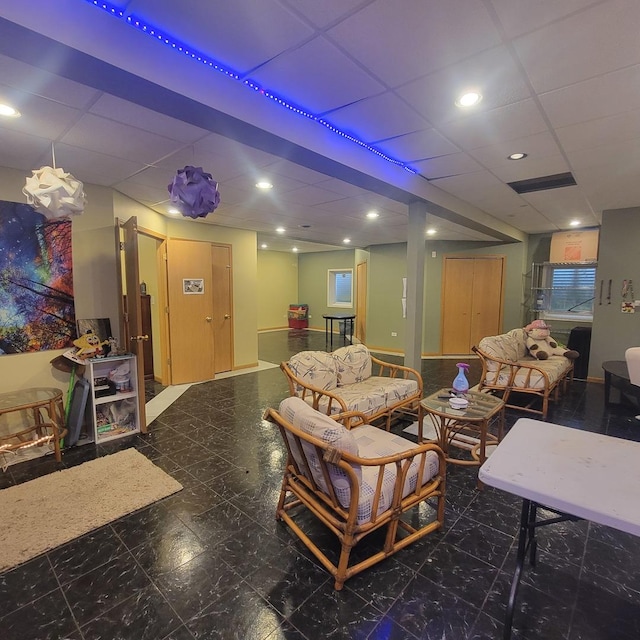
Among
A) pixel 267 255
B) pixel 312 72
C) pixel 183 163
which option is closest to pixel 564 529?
pixel 312 72

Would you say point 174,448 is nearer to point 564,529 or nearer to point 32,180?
point 32,180

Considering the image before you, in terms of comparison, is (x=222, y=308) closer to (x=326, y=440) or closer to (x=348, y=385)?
(x=348, y=385)

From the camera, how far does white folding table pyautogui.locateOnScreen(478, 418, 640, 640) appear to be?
1206 mm

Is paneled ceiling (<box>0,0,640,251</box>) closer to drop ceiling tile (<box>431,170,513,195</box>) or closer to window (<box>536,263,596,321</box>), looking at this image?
drop ceiling tile (<box>431,170,513,195</box>)

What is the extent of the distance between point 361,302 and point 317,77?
7.51 metres

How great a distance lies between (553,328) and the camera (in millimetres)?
7141

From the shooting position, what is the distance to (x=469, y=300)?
25.0 feet

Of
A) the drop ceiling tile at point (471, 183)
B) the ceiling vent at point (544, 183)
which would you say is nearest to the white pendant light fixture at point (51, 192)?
the drop ceiling tile at point (471, 183)

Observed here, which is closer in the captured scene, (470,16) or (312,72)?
(470,16)

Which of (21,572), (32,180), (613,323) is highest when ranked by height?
(32,180)

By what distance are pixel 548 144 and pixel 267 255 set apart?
29.4ft

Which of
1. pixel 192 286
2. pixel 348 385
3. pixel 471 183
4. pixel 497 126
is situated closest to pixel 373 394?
pixel 348 385

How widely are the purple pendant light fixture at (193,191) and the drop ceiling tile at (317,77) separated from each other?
0.67m

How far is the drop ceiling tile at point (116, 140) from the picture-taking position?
233 centimetres
